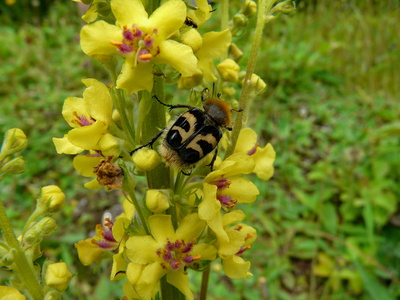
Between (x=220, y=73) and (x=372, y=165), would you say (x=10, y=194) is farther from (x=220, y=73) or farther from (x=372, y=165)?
(x=372, y=165)

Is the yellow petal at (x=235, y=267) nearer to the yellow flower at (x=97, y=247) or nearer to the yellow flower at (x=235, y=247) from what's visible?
the yellow flower at (x=235, y=247)

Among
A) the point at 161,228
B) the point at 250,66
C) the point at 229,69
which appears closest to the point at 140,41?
the point at 250,66

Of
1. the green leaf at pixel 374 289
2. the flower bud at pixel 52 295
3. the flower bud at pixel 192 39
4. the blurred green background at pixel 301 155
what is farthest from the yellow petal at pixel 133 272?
the green leaf at pixel 374 289

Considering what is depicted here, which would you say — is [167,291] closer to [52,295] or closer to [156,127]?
[52,295]

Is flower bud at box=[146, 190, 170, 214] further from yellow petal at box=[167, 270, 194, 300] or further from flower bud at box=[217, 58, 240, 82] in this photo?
flower bud at box=[217, 58, 240, 82]

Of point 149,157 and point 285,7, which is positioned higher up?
point 285,7

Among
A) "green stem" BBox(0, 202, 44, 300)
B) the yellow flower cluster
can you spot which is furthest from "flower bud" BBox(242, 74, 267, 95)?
"green stem" BBox(0, 202, 44, 300)
